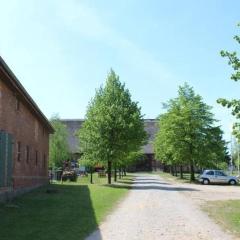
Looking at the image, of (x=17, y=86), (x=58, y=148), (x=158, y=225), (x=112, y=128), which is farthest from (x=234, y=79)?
(x=58, y=148)

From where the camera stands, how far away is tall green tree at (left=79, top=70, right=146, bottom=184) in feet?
143

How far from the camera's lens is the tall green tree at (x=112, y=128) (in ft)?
143

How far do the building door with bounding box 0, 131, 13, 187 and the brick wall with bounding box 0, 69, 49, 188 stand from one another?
2.07 feet

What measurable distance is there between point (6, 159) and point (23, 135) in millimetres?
6521

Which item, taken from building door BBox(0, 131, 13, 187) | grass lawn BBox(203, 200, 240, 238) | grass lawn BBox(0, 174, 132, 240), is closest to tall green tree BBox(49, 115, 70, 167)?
grass lawn BBox(0, 174, 132, 240)

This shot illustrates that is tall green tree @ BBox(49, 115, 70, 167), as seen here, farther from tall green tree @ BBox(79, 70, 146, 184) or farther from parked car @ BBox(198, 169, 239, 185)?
tall green tree @ BBox(79, 70, 146, 184)

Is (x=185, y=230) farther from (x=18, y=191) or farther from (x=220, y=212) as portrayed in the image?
(x=18, y=191)

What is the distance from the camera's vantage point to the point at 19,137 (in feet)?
90.9

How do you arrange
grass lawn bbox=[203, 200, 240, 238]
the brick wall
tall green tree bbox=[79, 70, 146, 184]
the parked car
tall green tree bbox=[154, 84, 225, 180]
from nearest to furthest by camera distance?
grass lawn bbox=[203, 200, 240, 238] < the brick wall < tall green tree bbox=[79, 70, 146, 184] < the parked car < tall green tree bbox=[154, 84, 225, 180]

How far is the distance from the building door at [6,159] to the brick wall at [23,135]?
2.07 feet

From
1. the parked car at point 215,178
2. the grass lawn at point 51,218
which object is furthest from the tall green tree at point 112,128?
the grass lawn at point 51,218

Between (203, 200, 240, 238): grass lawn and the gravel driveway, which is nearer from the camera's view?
the gravel driveway

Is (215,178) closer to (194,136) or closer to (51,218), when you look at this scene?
(194,136)

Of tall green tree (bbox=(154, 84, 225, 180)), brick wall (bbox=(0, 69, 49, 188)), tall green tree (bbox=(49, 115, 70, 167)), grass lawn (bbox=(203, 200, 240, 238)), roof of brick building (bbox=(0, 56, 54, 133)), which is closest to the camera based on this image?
grass lawn (bbox=(203, 200, 240, 238))
